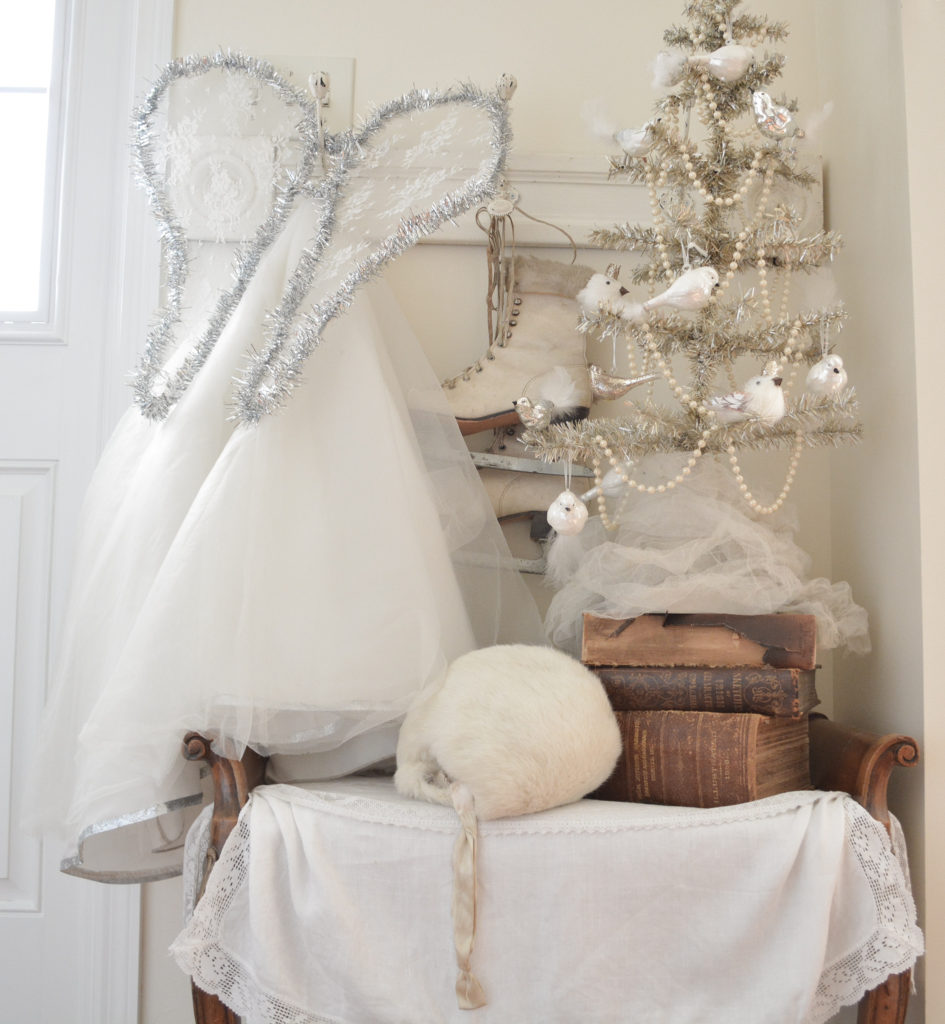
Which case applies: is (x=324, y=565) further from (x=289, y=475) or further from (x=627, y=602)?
(x=627, y=602)

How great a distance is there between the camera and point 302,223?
1.11 meters

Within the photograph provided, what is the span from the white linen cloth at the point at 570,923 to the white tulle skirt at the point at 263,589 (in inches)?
5.7

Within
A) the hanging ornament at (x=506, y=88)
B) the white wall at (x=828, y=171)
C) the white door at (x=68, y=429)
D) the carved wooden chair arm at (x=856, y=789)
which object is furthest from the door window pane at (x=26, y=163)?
the carved wooden chair arm at (x=856, y=789)

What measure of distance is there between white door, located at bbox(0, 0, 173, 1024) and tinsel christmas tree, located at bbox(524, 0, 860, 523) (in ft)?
2.44

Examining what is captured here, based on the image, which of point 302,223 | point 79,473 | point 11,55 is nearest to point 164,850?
point 79,473

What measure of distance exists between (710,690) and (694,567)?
149 millimetres

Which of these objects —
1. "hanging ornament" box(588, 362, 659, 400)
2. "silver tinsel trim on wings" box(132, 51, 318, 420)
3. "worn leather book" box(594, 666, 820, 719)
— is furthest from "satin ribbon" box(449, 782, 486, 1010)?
"silver tinsel trim on wings" box(132, 51, 318, 420)

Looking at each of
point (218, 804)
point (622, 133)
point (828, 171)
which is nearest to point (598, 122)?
point (622, 133)

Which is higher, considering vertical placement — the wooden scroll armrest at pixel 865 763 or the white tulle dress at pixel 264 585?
the white tulle dress at pixel 264 585

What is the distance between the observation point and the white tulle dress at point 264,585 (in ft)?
2.79

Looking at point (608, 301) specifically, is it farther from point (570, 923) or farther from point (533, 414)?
point (570, 923)

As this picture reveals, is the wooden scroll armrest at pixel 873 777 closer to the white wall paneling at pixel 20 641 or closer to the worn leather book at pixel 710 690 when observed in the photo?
the worn leather book at pixel 710 690

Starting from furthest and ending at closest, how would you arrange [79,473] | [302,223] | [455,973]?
[79,473]
[302,223]
[455,973]

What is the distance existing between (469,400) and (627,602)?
0.40m
